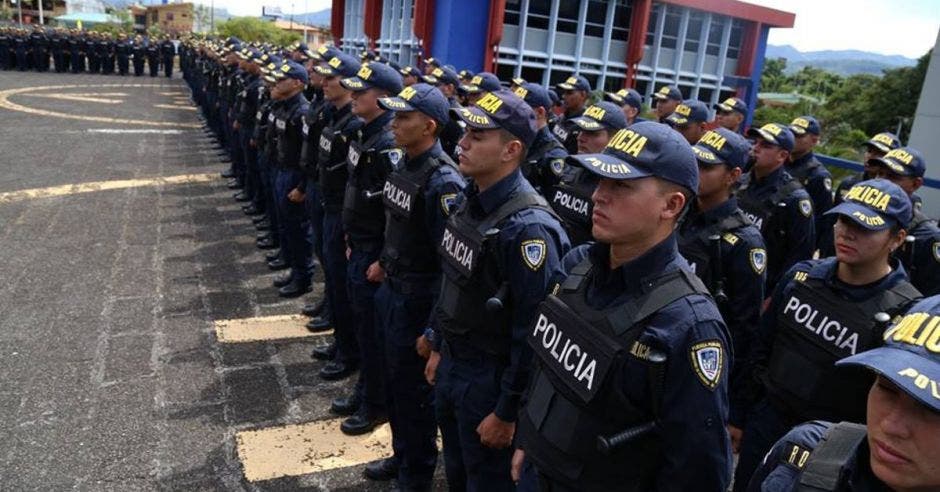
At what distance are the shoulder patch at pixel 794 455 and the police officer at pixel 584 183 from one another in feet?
11.1

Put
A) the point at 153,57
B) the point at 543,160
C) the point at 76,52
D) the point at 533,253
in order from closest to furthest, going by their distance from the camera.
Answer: the point at 533,253
the point at 543,160
the point at 76,52
the point at 153,57

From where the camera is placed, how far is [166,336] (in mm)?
5547

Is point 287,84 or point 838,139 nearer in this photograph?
point 287,84

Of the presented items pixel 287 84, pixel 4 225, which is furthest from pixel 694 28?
pixel 4 225

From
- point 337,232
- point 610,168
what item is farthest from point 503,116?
point 337,232

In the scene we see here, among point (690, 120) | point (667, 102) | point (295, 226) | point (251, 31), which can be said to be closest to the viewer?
point (295, 226)

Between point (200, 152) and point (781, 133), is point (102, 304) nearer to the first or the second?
point (781, 133)

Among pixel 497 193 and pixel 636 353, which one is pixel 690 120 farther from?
pixel 636 353

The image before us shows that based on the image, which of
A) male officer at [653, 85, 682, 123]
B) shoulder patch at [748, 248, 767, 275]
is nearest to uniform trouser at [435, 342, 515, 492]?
shoulder patch at [748, 248, 767, 275]

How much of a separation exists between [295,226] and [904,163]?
5.60 metres

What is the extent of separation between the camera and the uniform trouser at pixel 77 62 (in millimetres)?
30141

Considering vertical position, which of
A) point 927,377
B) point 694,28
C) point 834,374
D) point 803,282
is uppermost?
point 694,28

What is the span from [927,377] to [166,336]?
5.62 meters

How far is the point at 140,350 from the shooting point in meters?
5.26
